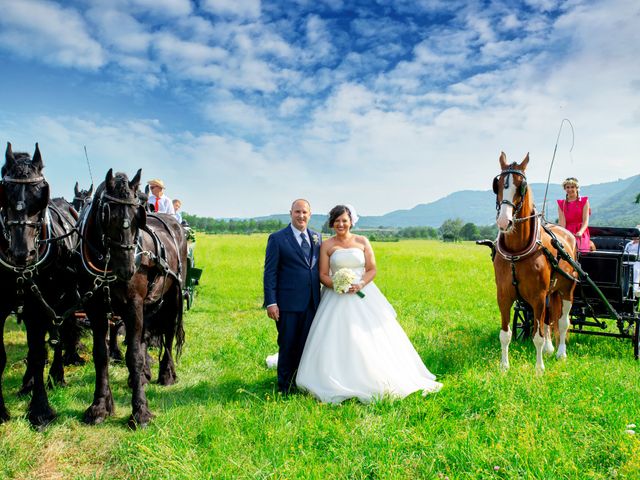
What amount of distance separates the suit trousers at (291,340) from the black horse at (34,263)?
2453 millimetres

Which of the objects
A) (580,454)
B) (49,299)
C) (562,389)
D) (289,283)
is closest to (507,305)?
(562,389)

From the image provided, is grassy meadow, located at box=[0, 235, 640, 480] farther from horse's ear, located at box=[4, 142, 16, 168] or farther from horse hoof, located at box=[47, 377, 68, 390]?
horse's ear, located at box=[4, 142, 16, 168]

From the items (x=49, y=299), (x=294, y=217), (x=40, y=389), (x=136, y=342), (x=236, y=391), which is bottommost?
(x=236, y=391)

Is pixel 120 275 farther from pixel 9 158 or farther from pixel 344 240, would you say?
pixel 344 240

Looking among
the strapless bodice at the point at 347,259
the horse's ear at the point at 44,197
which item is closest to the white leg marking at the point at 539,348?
the strapless bodice at the point at 347,259

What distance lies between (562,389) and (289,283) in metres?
3.43

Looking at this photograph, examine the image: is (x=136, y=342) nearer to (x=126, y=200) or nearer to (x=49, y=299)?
(x=49, y=299)

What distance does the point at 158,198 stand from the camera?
9141 mm

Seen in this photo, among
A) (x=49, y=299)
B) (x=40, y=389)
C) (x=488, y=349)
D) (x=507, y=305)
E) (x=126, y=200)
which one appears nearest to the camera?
(x=126, y=200)

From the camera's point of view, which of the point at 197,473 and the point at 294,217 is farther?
the point at 294,217

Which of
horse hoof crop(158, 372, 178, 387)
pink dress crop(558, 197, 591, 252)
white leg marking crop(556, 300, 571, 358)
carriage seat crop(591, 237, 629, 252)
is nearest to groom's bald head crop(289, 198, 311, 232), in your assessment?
horse hoof crop(158, 372, 178, 387)

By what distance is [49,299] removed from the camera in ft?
16.1

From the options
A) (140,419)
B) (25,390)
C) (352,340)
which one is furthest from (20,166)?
(352,340)

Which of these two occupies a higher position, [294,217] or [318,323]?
[294,217]
